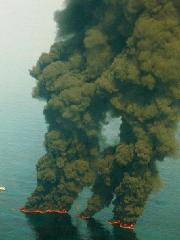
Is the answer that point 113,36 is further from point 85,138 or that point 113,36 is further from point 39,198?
point 39,198

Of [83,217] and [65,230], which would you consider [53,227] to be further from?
[83,217]

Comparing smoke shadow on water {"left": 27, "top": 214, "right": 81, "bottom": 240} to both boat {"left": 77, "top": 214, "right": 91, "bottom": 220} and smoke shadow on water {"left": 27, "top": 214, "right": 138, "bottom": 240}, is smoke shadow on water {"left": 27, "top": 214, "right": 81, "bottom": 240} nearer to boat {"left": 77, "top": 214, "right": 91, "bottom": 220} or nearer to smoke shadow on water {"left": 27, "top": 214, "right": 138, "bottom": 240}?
smoke shadow on water {"left": 27, "top": 214, "right": 138, "bottom": 240}

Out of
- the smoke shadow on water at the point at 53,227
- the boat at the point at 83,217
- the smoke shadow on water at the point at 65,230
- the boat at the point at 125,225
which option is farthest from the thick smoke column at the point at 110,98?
the smoke shadow on water at the point at 53,227

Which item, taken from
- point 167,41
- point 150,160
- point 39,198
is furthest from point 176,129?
point 39,198

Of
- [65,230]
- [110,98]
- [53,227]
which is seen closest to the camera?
[110,98]

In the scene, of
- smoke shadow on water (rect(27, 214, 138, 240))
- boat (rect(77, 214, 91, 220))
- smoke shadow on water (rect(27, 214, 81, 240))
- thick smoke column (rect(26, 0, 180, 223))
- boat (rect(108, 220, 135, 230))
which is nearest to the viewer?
thick smoke column (rect(26, 0, 180, 223))

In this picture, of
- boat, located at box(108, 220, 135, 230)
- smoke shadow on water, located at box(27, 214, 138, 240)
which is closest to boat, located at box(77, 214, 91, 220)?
smoke shadow on water, located at box(27, 214, 138, 240)

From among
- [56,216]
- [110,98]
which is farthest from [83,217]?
[110,98]
